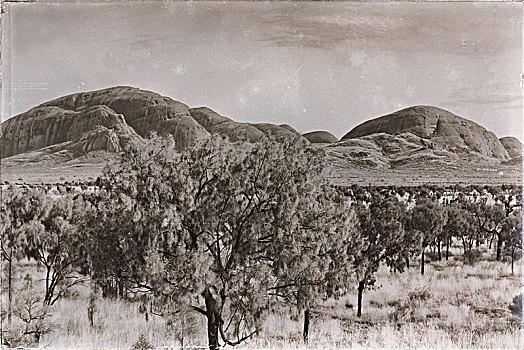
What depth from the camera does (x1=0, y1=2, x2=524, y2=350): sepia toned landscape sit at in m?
4.86

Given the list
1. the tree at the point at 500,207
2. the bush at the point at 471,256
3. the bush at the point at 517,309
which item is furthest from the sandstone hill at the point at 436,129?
the bush at the point at 517,309

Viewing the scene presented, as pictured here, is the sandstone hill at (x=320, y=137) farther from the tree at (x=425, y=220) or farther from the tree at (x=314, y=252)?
the tree at (x=425, y=220)

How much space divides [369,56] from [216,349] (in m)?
2.78

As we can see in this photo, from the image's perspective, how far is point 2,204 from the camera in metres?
4.89

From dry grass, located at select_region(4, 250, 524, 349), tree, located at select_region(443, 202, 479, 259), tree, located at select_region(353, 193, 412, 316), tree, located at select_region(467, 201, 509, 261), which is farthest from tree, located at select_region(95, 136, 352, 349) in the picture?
tree, located at select_region(467, 201, 509, 261)

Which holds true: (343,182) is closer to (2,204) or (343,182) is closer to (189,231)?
(189,231)

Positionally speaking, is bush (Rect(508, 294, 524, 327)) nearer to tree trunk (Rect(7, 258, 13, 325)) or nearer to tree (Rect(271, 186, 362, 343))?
tree (Rect(271, 186, 362, 343))

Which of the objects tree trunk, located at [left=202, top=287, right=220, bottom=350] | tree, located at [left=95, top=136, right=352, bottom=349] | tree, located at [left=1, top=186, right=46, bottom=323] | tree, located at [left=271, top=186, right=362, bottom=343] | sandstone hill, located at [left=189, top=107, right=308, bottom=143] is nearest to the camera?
tree, located at [left=95, top=136, right=352, bottom=349]

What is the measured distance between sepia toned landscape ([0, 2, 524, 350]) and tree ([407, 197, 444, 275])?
0.02 m

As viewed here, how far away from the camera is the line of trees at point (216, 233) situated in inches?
172

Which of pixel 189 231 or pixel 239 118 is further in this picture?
pixel 239 118

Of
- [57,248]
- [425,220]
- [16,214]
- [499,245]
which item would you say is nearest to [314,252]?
[425,220]

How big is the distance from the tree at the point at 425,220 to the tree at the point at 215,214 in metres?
0.99

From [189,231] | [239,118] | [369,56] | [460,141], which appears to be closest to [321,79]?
[369,56]
